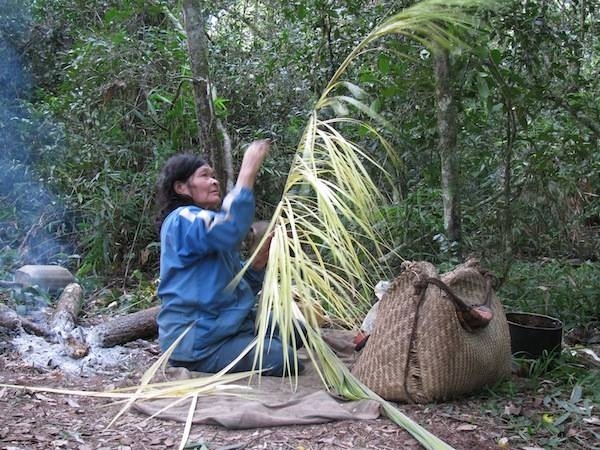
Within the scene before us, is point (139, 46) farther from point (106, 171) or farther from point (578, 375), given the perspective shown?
point (578, 375)

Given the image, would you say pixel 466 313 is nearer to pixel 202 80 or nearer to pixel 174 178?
pixel 174 178

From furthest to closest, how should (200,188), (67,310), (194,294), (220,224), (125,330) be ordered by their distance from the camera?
(67,310) → (125,330) → (200,188) → (194,294) → (220,224)

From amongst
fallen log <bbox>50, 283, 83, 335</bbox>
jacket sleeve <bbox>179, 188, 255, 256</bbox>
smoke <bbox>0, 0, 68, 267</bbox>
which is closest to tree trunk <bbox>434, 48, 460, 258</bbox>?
jacket sleeve <bbox>179, 188, 255, 256</bbox>

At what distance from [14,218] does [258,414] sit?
13.8 ft

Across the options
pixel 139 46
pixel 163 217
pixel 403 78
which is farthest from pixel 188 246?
pixel 139 46

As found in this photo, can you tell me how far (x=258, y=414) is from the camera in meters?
2.55

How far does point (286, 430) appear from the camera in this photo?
2508 mm

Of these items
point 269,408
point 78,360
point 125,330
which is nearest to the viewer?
point 269,408

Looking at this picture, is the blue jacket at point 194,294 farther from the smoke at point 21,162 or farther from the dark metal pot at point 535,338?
the smoke at point 21,162

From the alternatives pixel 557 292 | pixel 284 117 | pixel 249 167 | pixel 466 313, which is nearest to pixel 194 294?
pixel 249 167

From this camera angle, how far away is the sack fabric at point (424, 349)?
273cm

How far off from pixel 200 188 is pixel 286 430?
4.05 ft

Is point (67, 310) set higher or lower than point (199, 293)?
lower

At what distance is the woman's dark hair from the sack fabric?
107cm
